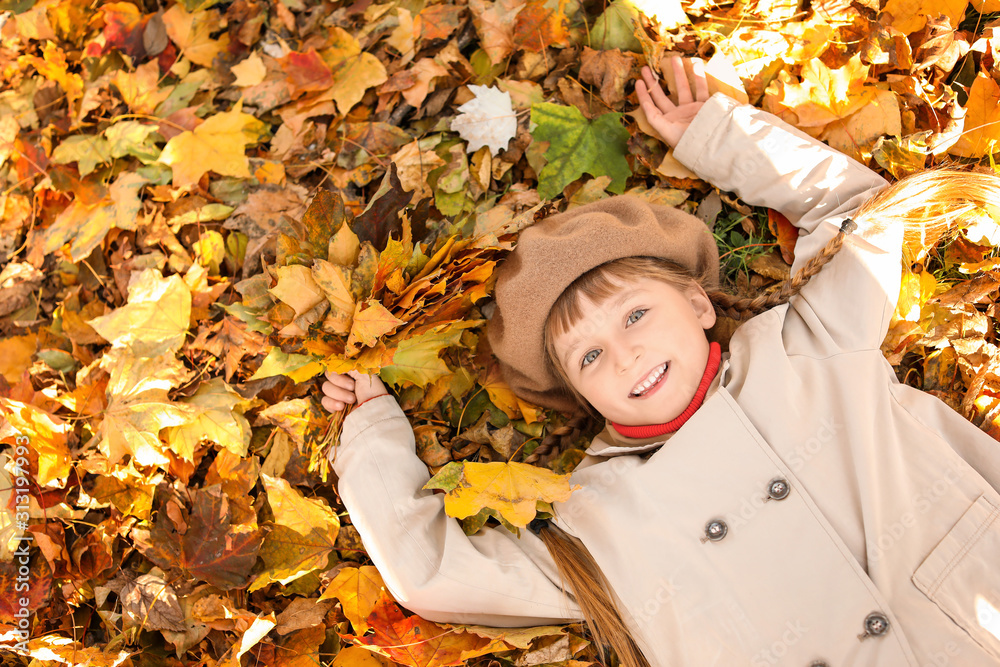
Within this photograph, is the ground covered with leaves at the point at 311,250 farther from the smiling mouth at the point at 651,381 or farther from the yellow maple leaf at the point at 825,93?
the smiling mouth at the point at 651,381

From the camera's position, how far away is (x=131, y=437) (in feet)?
6.86

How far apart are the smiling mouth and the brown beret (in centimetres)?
33

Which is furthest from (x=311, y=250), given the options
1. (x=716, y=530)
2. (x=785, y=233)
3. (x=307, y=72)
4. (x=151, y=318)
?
(x=785, y=233)

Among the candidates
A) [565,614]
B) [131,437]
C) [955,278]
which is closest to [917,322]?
[955,278]

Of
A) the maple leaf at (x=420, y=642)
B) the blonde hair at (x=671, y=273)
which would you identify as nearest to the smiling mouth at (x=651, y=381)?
the blonde hair at (x=671, y=273)

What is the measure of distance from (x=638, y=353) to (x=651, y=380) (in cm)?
12

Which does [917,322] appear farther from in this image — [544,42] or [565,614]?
[544,42]

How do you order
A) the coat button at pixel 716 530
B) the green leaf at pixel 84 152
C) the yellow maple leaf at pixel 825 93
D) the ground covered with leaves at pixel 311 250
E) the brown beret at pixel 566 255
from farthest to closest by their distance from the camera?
the green leaf at pixel 84 152 → the yellow maple leaf at pixel 825 93 → the ground covered with leaves at pixel 311 250 → the brown beret at pixel 566 255 → the coat button at pixel 716 530

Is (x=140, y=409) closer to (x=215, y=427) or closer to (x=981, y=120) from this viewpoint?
(x=215, y=427)

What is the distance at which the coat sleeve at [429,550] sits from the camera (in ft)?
6.02

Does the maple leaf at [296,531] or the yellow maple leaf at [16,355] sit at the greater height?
the yellow maple leaf at [16,355]

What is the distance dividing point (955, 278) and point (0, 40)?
12.7 ft

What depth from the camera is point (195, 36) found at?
Result: 2.54 meters

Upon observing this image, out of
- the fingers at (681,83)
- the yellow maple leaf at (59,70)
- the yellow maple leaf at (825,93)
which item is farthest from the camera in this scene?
the yellow maple leaf at (59,70)
